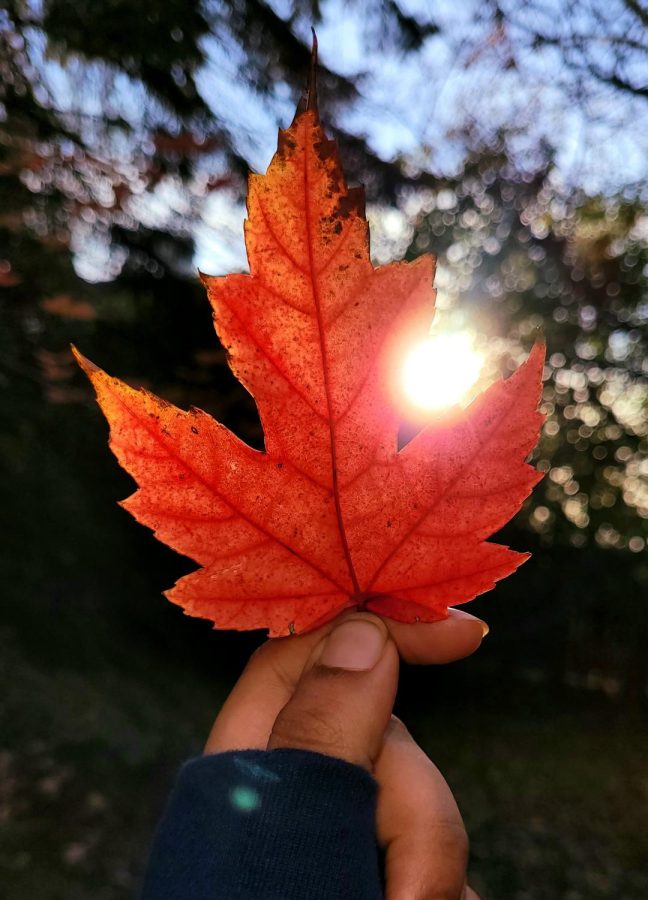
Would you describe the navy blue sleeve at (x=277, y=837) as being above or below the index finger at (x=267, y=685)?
below

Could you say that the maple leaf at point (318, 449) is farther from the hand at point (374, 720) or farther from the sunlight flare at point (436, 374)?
the hand at point (374, 720)

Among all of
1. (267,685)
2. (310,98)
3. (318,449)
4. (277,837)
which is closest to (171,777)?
(267,685)

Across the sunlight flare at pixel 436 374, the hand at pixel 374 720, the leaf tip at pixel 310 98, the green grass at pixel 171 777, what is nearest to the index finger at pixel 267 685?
the hand at pixel 374 720

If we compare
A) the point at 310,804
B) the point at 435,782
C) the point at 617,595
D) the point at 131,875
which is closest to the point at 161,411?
the point at 310,804

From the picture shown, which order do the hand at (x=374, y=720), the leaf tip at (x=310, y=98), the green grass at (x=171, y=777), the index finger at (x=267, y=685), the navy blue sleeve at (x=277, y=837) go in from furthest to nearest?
the green grass at (x=171, y=777) < the index finger at (x=267, y=685) < the hand at (x=374, y=720) < the navy blue sleeve at (x=277, y=837) < the leaf tip at (x=310, y=98)

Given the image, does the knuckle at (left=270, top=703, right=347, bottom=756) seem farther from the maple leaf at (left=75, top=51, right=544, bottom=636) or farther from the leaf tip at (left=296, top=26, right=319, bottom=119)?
the leaf tip at (left=296, top=26, right=319, bottom=119)

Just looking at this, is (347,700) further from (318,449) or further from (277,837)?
(318,449)

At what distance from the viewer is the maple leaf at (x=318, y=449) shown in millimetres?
719

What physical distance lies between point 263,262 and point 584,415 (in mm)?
6023

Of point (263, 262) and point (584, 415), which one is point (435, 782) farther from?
point (584, 415)

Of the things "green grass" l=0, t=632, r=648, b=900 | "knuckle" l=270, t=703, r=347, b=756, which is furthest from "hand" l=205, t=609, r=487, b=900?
"green grass" l=0, t=632, r=648, b=900

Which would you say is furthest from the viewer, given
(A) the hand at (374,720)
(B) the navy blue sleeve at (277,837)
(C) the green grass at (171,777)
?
(C) the green grass at (171,777)

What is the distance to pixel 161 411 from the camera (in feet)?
2.63

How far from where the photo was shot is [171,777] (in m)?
5.58
